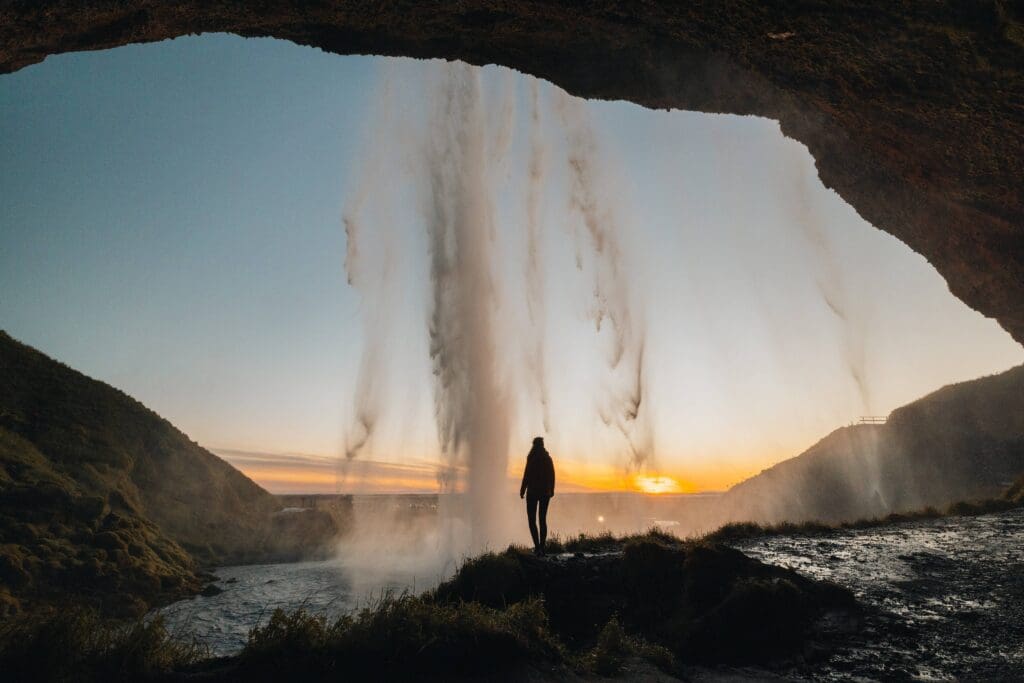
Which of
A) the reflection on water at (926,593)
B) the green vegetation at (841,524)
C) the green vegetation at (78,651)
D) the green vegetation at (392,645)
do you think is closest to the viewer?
the green vegetation at (78,651)

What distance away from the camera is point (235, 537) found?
3969cm

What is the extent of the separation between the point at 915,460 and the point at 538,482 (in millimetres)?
51645

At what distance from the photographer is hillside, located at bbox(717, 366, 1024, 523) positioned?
4212 centimetres

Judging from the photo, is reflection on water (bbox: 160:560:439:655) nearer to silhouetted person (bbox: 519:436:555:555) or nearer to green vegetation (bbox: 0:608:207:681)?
silhouetted person (bbox: 519:436:555:555)

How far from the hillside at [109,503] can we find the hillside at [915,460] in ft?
137

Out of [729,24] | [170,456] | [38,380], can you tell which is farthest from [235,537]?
[729,24]

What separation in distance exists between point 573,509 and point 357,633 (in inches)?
2655

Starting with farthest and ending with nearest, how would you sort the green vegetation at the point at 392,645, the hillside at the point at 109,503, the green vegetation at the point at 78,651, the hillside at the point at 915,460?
the hillside at the point at 915,460 → the hillside at the point at 109,503 → the green vegetation at the point at 392,645 → the green vegetation at the point at 78,651

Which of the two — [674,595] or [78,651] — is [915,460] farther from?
[78,651]

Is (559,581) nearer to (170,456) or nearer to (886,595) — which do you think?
(886,595)

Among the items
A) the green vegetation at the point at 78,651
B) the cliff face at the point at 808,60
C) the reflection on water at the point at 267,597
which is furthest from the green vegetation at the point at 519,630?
the cliff face at the point at 808,60

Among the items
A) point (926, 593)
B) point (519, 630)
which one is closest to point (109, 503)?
point (519, 630)

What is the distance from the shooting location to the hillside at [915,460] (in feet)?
138

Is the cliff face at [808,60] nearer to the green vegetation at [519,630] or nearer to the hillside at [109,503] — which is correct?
the green vegetation at [519,630]
